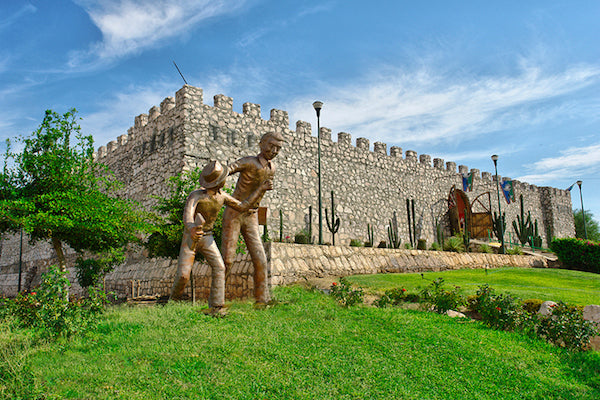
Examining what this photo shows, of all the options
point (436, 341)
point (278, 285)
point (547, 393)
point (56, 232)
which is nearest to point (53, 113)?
point (56, 232)

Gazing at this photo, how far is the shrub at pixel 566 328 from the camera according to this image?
608 cm

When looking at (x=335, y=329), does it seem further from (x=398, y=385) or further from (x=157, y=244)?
(x=157, y=244)

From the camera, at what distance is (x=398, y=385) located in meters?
Result: 4.61

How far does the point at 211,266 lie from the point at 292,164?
1155 centimetres

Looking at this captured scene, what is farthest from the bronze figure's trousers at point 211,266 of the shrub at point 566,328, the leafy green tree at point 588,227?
the leafy green tree at point 588,227

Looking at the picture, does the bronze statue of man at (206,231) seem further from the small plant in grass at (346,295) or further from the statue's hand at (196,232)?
the small plant in grass at (346,295)

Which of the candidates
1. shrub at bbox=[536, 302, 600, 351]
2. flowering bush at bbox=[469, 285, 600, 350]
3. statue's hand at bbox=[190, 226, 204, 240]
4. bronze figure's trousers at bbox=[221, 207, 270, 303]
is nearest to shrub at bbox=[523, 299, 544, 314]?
flowering bush at bbox=[469, 285, 600, 350]

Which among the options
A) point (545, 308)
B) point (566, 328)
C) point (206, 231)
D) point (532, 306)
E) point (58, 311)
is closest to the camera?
point (58, 311)

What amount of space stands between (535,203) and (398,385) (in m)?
33.7

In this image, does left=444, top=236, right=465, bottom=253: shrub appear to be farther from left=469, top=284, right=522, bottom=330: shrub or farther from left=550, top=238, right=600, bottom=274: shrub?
left=469, top=284, right=522, bottom=330: shrub

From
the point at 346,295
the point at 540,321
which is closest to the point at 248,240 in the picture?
the point at 346,295

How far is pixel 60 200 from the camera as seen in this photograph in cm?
1141

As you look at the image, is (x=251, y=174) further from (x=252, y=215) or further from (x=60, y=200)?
(x=60, y=200)

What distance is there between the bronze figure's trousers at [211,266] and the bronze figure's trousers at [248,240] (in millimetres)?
339
